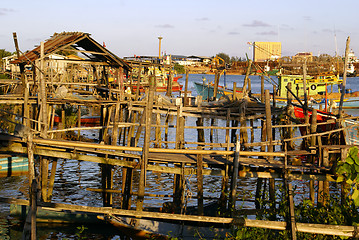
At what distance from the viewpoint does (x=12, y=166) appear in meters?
17.2

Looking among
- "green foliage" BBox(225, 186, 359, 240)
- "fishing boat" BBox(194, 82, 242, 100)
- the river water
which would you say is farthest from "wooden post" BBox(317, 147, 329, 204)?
"fishing boat" BBox(194, 82, 242, 100)

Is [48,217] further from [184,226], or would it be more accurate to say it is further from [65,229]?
[184,226]

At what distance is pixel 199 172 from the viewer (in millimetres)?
10289

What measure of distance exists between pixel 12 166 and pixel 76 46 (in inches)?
265

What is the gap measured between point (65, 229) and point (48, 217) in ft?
2.29

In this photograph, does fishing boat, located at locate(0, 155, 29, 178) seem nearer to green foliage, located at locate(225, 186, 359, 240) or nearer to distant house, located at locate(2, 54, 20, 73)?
green foliage, located at locate(225, 186, 359, 240)

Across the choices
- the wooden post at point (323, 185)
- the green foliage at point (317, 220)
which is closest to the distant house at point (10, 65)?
the wooden post at point (323, 185)

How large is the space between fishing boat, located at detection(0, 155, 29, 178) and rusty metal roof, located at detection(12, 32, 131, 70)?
4.08 metres

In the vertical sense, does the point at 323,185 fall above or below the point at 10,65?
below

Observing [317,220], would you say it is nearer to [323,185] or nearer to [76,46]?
[323,185]

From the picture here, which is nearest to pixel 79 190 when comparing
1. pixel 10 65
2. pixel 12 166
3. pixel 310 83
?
pixel 12 166

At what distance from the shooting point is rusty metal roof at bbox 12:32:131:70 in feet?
59.1

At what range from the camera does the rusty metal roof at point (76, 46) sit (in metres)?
18.0

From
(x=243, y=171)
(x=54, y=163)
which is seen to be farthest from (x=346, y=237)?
(x=54, y=163)
